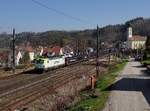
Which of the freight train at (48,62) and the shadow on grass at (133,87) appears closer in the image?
the shadow on grass at (133,87)

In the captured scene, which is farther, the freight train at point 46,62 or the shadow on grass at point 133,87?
the freight train at point 46,62

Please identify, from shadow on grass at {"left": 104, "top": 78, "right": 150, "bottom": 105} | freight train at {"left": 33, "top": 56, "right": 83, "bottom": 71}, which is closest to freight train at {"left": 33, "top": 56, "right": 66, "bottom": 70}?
freight train at {"left": 33, "top": 56, "right": 83, "bottom": 71}

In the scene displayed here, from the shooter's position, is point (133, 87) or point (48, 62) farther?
point (48, 62)

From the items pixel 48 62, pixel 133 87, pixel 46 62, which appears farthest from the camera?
pixel 48 62

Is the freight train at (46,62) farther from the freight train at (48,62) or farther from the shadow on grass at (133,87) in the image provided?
the shadow on grass at (133,87)

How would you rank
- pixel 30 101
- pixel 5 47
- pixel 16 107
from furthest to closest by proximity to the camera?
pixel 5 47
pixel 30 101
pixel 16 107

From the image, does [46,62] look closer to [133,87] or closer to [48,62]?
[48,62]

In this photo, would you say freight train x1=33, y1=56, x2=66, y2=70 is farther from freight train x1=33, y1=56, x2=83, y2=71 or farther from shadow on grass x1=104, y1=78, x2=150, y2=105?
shadow on grass x1=104, y1=78, x2=150, y2=105

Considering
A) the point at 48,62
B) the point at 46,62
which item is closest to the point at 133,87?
the point at 46,62

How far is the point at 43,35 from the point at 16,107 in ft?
554

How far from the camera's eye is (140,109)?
66.9 ft

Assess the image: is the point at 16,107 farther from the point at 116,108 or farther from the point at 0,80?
the point at 0,80

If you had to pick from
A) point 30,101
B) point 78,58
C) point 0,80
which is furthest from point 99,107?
point 78,58

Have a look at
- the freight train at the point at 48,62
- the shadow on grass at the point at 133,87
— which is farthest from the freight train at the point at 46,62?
the shadow on grass at the point at 133,87
